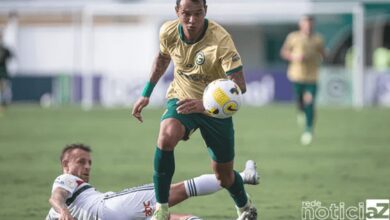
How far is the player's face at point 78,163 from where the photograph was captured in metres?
9.19

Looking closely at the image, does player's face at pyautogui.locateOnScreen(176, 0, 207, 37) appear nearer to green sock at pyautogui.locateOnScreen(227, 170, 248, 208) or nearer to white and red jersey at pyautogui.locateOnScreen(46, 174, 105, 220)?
green sock at pyautogui.locateOnScreen(227, 170, 248, 208)

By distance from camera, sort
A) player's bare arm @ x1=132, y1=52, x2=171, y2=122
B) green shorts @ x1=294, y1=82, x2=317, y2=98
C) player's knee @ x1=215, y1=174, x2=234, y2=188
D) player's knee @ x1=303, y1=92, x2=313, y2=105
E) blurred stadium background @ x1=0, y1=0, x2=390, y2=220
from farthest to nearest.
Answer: green shorts @ x1=294, y1=82, x2=317, y2=98 → player's knee @ x1=303, y1=92, x2=313, y2=105 → blurred stadium background @ x1=0, y1=0, x2=390, y2=220 → player's bare arm @ x1=132, y1=52, x2=171, y2=122 → player's knee @ x1=215, y1=174, x2=234, y2=188

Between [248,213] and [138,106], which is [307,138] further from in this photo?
[138,106]

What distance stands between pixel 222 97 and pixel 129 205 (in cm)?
133

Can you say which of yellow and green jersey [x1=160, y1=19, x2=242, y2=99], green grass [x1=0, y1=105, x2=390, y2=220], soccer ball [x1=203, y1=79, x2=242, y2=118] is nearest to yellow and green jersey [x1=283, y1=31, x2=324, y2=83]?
green grass [x1=0, y1=105, x2=390, y2=220]

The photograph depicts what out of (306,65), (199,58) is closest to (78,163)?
(199,58)

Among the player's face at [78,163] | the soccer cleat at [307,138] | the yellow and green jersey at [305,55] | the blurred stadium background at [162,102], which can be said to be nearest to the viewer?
the player's face at [78,163]

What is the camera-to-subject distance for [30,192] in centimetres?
1280

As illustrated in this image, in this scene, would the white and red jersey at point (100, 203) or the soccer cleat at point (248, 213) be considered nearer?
the white and red jersey at point (100, 203)

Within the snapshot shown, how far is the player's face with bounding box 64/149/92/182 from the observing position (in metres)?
9.19

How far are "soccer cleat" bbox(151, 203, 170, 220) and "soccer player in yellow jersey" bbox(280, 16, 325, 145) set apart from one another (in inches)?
480

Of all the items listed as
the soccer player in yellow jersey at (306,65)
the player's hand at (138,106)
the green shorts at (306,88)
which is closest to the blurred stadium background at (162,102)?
the soccer player in yellow jersey at (306,65)

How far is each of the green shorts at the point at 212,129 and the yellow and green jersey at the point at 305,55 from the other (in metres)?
12.7

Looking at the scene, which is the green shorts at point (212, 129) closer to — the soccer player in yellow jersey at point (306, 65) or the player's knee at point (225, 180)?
the player's knee at point (225, 180)
